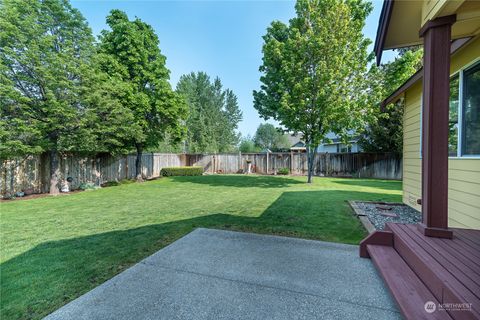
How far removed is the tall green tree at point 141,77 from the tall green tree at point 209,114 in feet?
43.4

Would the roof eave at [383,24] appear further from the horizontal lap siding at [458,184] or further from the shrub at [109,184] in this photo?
the shrub at [109,184]

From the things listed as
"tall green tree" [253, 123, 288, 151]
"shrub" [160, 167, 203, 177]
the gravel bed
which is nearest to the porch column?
the gravel bed

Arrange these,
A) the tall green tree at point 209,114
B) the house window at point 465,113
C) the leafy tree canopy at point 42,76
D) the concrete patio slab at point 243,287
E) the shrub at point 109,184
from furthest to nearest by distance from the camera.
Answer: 1. the tall green tree at point 209,114
2. the shrub at point 109,184
3. the leafy tree canopy at point 42,76
4. the house window at point 465,113
5. the concrete patio slab at point 243,287

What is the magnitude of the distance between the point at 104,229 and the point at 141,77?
9919 mm

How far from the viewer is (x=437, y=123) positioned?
2.39 meters

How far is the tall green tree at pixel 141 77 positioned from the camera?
10891 millimetres

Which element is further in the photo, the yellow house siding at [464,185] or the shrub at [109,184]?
the shrub at [109,184]

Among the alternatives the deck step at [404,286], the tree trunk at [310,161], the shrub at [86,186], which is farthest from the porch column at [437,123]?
the shrub at [86,186]

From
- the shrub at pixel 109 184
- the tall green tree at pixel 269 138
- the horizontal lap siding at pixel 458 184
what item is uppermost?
the tall green tree at pixel 269 138

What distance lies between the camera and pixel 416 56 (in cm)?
980

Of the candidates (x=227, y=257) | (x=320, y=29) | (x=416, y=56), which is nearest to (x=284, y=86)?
(x=320, y=29)

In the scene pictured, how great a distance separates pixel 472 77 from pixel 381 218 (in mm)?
3015

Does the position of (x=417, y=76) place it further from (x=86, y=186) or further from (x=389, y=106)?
(x=86, y=186)

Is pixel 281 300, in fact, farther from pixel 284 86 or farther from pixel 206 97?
pixel 206 97
